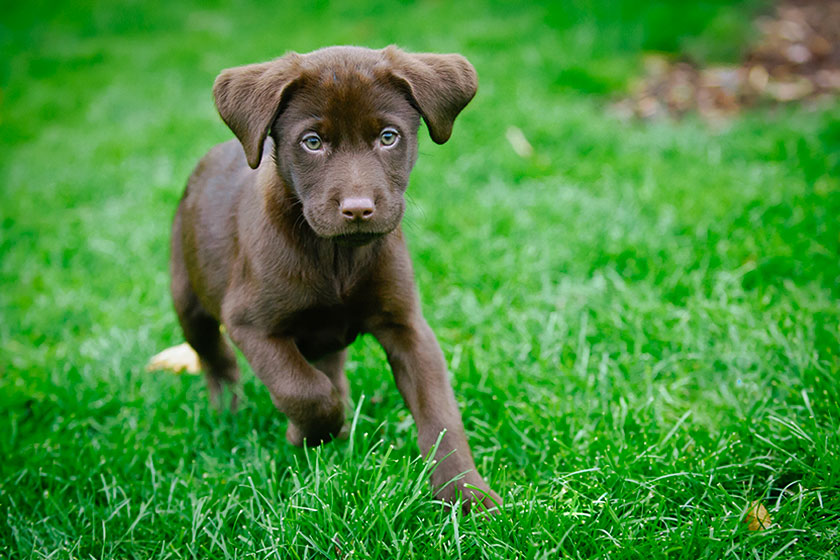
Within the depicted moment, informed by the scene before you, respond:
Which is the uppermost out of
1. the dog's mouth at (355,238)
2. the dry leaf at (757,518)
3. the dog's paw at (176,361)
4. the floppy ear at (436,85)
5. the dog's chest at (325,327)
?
the floppy ear at (436,85)

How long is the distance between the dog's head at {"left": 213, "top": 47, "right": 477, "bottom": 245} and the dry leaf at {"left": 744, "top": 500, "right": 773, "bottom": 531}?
60.7 inches

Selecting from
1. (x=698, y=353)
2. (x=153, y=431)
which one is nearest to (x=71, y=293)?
(x=153, y=431)

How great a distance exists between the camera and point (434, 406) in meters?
2.74

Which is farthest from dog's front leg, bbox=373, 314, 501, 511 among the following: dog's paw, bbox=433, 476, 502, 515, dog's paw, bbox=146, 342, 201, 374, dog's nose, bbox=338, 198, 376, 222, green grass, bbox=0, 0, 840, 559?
dog's paw, bbox=146, 342, 201, 374

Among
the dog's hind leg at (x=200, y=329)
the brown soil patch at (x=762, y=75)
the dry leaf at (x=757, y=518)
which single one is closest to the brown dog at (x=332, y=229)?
the dog's hind leg at (x=200, y=329)

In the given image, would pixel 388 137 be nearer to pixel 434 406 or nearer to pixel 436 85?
pixel 436 85

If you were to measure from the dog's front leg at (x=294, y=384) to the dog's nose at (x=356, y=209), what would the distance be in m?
0.64

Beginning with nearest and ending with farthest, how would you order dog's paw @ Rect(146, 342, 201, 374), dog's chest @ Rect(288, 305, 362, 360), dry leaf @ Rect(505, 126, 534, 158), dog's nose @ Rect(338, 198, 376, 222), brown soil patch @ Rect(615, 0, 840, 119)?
dog's nose @ Rect(338, 198, 376, 222), dog's chest @ Rect(288, 305, 362, 360), dog's paw @ Rect(146, 342, 201, 374), dry leaf @ Rect(505, 126, 534, 158), brown soil patch @ Rect(615, 0, 840, 119)

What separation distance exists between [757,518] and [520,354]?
142cm

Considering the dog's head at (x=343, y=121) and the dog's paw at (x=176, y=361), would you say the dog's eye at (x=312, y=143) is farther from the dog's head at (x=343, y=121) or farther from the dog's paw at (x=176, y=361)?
the dog's paw at (x=176, y=361)

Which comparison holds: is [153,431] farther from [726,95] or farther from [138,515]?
[726,95]

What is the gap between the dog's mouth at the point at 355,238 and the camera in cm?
254

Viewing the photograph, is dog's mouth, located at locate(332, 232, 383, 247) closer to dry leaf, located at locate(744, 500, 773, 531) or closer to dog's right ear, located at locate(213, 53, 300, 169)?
dog's right ear, located at locate(213, 53, 300, 169)

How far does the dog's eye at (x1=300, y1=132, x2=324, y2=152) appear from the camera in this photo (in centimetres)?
262
